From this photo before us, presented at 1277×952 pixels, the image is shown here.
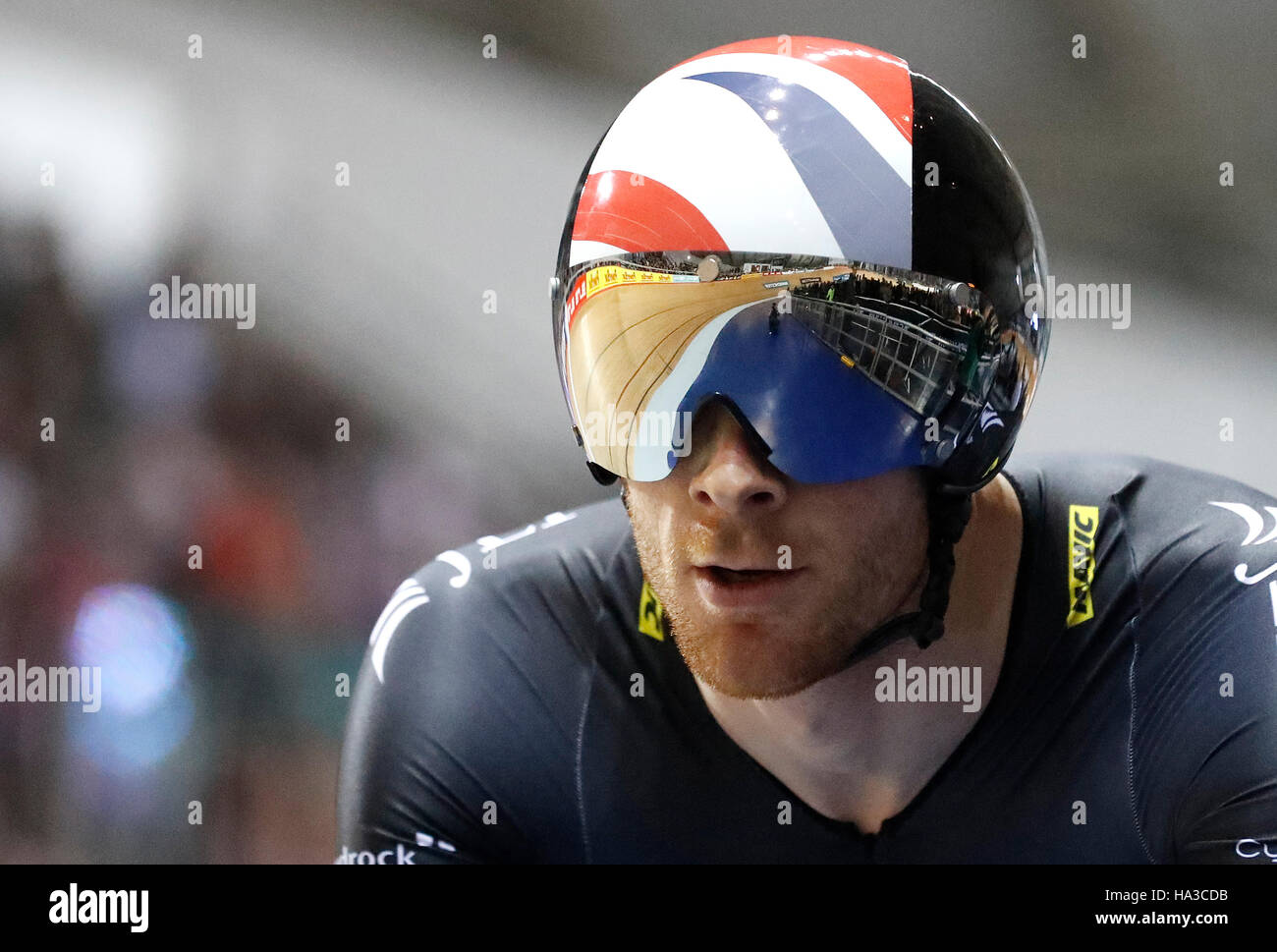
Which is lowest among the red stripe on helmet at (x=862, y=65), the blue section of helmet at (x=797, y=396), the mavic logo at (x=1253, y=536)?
the mavic logo at (x=1253, y=536)

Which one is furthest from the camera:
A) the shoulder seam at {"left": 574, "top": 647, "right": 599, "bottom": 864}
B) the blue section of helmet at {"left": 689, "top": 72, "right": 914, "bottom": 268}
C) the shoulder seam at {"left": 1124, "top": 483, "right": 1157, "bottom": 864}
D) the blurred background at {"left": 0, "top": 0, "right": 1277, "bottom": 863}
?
the blurred background at {"left": 0, "top": 0, "right": 1277, "bottom": 863}

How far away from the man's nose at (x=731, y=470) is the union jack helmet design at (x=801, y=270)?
15mm

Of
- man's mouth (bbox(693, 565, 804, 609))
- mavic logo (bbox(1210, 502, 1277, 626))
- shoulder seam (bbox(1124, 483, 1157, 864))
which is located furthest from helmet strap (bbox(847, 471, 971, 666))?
mavic logo (bbox(1210, 502, 1277, 626))

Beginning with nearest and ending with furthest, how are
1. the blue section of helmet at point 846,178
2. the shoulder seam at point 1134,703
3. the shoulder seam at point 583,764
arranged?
the blue section of helmet at point 846,178
the shoulder seam at point 1134,703
the shoulder seam at point 583,764

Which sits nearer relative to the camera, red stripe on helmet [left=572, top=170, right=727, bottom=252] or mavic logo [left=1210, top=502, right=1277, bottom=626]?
red stripe on helmet [left=572, top=170, right=727, bottom=252]

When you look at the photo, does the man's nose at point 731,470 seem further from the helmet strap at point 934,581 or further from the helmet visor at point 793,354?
the helmet strap at point 934,581

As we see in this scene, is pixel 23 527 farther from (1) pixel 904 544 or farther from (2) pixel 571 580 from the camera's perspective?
(1) pixel 904 544

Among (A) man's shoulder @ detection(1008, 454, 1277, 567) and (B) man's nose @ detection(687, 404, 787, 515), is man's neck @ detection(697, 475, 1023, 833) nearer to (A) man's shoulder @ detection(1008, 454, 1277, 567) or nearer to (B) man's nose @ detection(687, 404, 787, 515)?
(A) man's shoulder @ detection(1008, 454, 1277, 567)

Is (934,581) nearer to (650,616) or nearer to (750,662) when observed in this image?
(750,662)

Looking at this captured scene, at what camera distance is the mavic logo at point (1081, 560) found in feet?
5.29

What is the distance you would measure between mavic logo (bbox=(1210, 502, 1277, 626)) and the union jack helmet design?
1.37 ft

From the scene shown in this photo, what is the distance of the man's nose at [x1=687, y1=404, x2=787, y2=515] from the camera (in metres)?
1.37

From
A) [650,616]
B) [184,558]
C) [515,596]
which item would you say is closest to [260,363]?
[184,558]

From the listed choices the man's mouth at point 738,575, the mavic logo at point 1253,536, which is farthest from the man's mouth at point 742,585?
the mavic logo at point 1253,536
